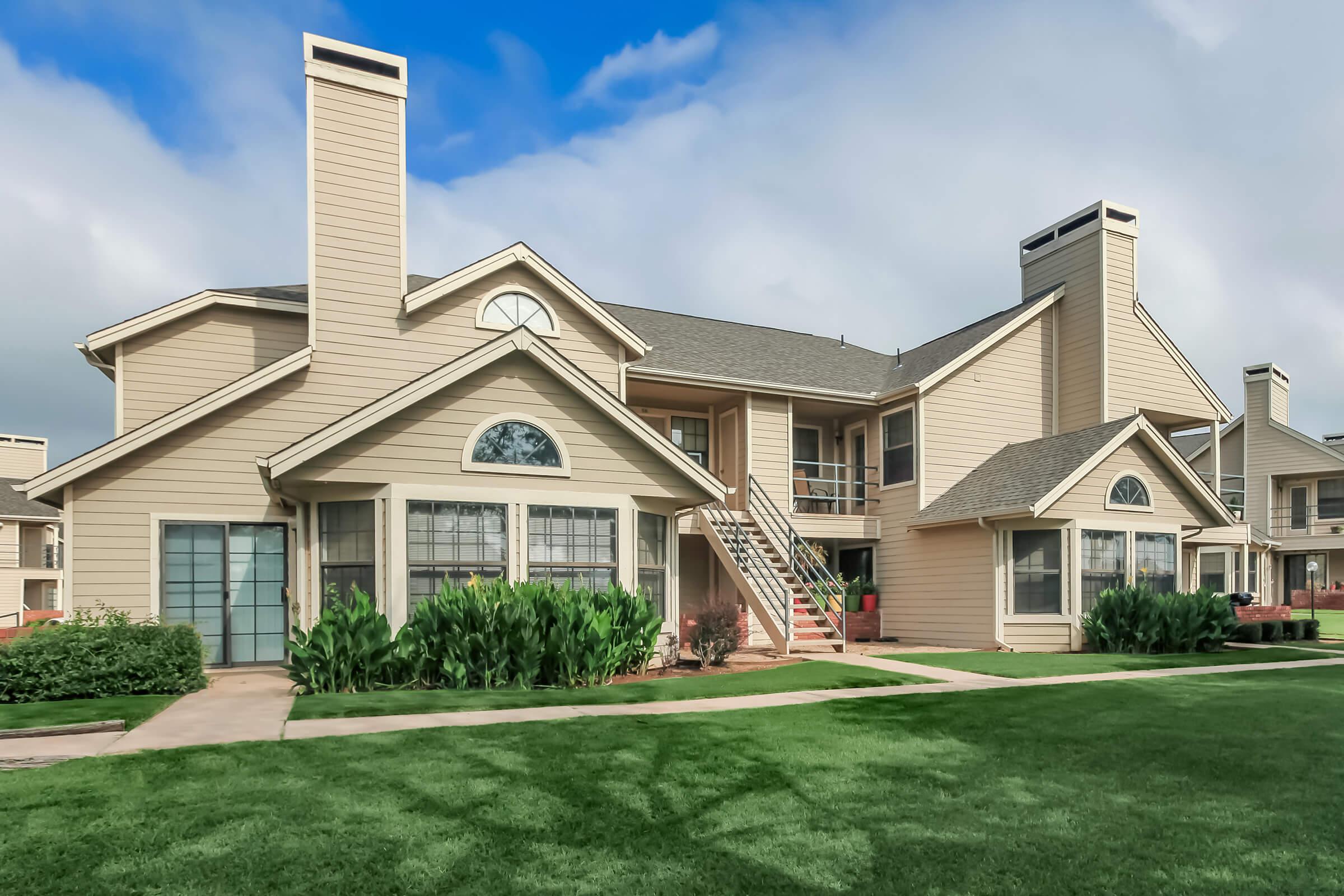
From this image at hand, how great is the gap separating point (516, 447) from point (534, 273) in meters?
5.19

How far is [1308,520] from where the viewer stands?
39344 millimetres

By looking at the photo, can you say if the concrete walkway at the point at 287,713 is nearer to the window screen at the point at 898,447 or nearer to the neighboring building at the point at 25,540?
the window screen at the point at 898,447

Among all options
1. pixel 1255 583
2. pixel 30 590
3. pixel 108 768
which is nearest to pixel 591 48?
pixel 108 768

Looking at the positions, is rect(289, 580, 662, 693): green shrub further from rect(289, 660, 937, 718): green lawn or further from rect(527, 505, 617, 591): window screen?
rect(527, 505, 617, 591): window screen

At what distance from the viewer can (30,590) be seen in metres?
38.3

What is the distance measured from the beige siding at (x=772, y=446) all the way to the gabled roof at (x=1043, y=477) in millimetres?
3057

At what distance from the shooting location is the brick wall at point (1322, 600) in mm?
36594

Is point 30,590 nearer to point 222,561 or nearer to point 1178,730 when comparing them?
point 222,561

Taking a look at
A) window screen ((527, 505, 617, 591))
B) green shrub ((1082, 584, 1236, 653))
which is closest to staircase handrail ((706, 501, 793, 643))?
window screen ((527, 505, 617, 591))

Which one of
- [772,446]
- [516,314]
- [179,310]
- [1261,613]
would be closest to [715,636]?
[772,446]

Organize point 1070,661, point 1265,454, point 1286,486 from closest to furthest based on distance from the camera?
point 1070,661 < point 1265,454 < point 1286,486

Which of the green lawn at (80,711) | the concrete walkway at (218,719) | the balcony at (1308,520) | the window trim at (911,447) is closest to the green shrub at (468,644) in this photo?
the concrete walkway at (218,719)

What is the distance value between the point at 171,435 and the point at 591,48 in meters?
10.1

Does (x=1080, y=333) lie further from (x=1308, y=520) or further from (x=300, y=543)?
(x=1308, y=520)
